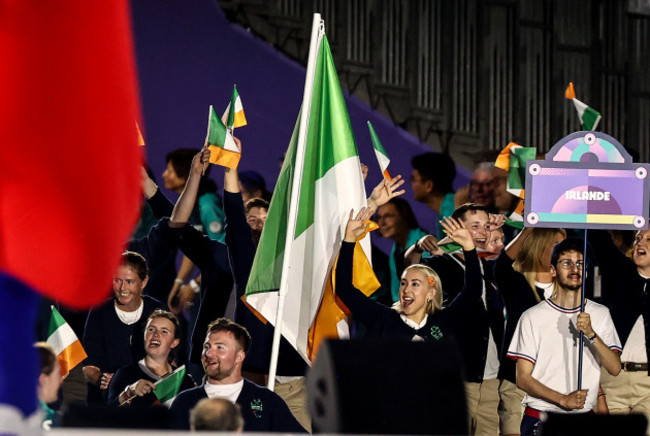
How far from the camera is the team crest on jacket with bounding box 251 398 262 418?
4.79m

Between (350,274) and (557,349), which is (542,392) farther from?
(350,274)

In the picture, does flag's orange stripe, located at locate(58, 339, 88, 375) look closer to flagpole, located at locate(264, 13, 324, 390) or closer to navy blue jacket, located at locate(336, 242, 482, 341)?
flagpole, located at locate(264, 13, 324, 390)

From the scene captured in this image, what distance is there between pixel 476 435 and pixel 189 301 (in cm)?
211

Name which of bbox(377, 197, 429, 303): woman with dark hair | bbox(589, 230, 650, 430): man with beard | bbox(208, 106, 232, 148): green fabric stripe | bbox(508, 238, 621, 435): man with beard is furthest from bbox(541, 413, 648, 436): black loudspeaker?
bbox(377, 197, 429, 303): woman with dark hair

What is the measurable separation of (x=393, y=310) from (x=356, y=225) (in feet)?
1.67

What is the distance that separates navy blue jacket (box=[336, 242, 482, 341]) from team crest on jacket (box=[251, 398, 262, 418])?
0.81 metres

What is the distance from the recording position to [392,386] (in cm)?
269

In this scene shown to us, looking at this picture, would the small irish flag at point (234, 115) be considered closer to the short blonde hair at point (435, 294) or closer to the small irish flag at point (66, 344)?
the short blonde hair at point (435, 294)

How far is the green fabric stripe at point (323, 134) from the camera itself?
5.52 meters

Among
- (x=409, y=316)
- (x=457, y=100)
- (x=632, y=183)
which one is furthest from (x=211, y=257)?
(x=457, y=100)

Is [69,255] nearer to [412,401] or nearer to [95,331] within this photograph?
[412,401]

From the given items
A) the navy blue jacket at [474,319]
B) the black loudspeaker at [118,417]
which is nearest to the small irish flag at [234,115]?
the navy blue jacket at [474,319]

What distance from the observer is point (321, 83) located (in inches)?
220

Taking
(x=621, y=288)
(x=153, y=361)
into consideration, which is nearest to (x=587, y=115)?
(x=621, y=288)
